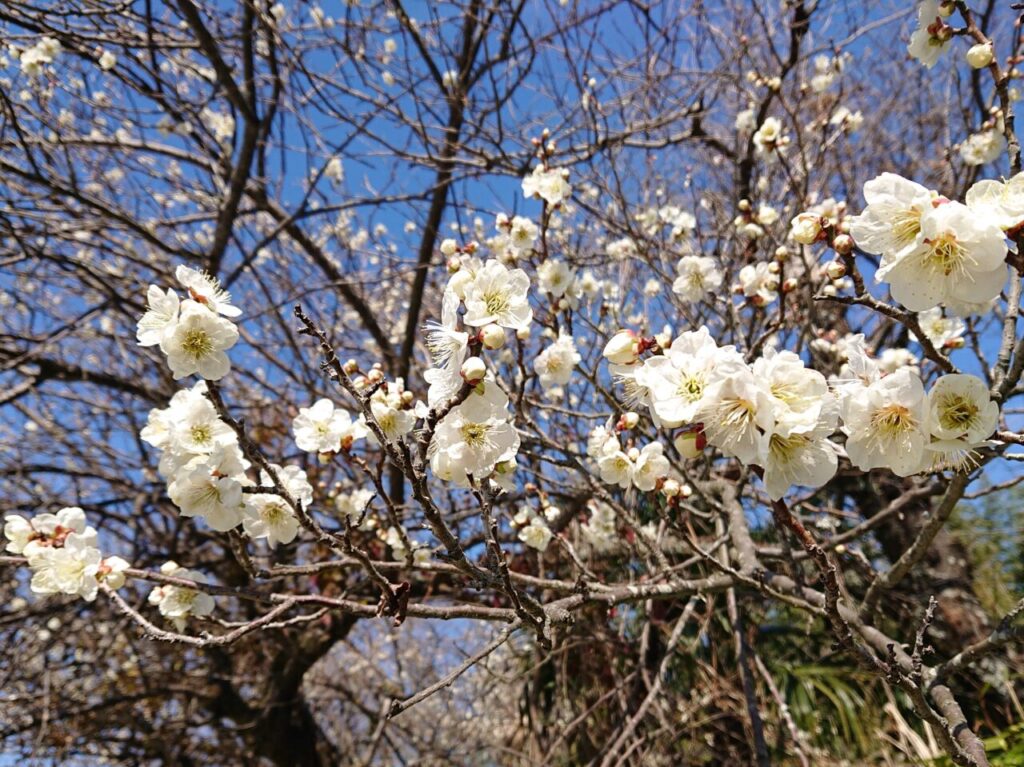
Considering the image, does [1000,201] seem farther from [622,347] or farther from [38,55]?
[38,55]

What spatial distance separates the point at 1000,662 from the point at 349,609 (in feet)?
14.4

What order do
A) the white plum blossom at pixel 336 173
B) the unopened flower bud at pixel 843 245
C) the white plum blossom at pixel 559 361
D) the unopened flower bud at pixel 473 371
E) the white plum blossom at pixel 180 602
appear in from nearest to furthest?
the unopened flower bud at pixel 473 371
the unopened flower bud at pixel 843 245
the white plum blossom at pixel 180 602
the white plum blossom at pixel 559 361
the white plum blossom at pixel 336 173

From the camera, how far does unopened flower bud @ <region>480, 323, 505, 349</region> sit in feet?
3.76

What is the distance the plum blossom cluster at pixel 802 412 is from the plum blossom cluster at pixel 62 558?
1.43 meters

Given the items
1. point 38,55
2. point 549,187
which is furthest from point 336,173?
point 549,187

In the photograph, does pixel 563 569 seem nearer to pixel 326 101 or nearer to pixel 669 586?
pixel 669 586

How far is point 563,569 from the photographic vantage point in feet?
13.0

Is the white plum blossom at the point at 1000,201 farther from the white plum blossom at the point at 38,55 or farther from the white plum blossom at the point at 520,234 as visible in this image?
the white plum blossom at the point at 38,55

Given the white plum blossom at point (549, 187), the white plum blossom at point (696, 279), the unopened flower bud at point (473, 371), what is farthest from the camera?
the white plum blossom at point (696, 279)

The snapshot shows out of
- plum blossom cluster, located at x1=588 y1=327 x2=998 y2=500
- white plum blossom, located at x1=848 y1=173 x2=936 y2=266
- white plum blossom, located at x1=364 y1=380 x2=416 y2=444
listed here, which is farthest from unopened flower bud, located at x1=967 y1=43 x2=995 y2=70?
white plum blossom, located at x1=364 y1=380 x2=416 y2=444

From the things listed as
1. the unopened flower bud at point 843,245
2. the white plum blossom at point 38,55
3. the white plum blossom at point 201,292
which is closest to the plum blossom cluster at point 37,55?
→ the white plum blossom at point 38,55

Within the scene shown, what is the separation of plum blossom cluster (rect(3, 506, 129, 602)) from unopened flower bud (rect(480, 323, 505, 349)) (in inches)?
45.0

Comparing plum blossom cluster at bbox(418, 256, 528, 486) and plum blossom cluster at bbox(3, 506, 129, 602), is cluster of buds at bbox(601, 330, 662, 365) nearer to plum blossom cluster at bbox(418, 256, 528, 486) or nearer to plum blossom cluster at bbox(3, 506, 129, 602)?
plum blossom cluster at bbox(418, 256, 528, 486)

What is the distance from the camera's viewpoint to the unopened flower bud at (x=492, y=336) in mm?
1147
